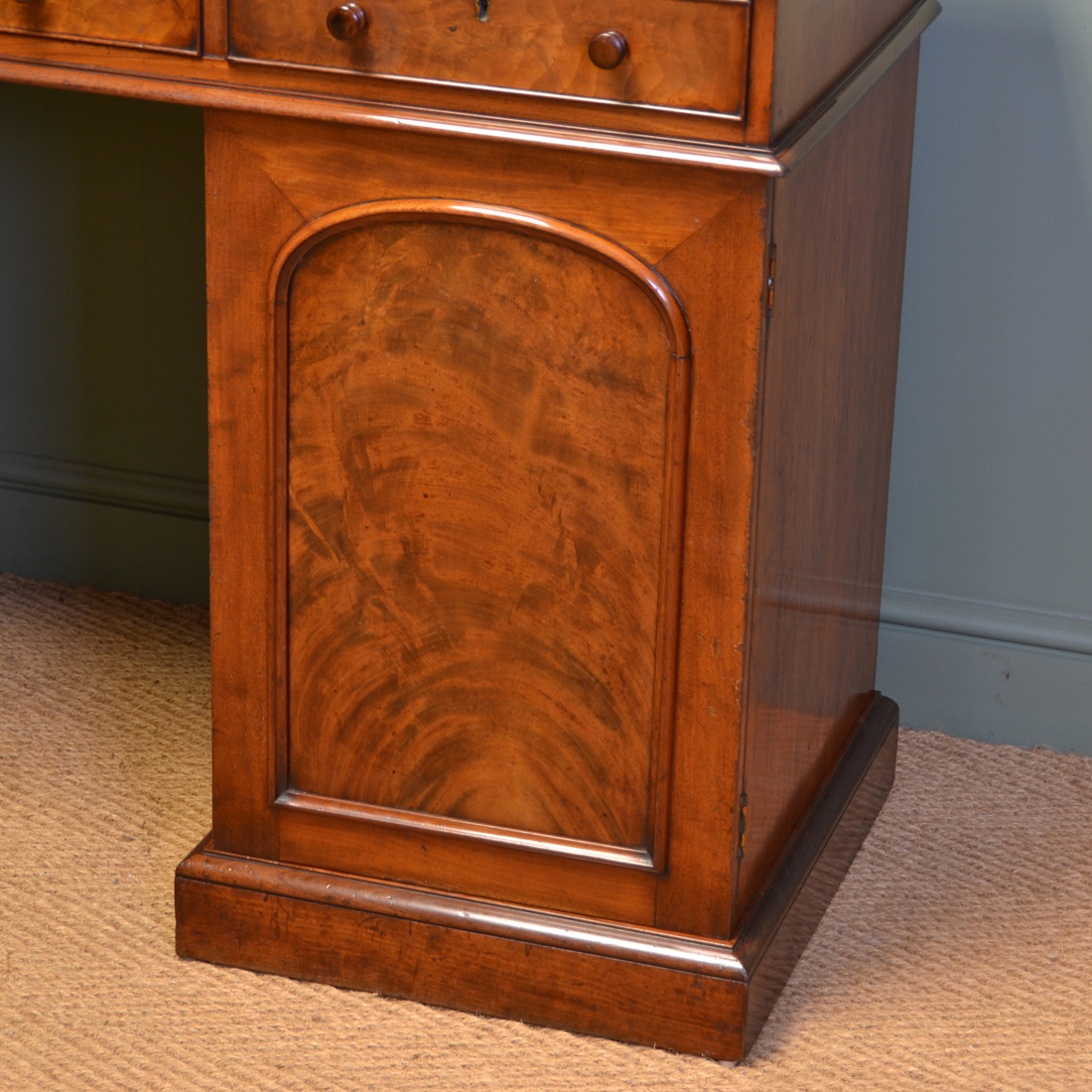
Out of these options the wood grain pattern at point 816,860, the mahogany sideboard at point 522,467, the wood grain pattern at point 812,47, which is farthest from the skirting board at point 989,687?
the wood grain pattern at point 812,47

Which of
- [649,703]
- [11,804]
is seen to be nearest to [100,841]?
[11,804]

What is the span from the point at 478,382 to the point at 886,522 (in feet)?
2.38

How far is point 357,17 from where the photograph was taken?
49.6 inches

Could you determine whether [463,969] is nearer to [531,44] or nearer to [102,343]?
[531,44]

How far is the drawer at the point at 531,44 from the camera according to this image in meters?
1.20

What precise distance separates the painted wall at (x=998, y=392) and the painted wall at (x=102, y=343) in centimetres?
85

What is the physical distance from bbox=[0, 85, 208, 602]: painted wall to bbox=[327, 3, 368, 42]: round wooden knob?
797 millimetres

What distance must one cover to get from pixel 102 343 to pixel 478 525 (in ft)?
3.18

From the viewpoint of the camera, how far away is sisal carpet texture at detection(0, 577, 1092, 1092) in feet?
4.65

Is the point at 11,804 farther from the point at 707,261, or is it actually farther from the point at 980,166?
the point at 980,166

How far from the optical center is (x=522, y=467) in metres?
1.36

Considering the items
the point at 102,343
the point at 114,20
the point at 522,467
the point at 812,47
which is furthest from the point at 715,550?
the point at 102,343

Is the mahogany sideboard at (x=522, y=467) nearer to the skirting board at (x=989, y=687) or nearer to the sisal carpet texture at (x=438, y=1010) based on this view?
the sisal carpet texture at (x=438, y=1010)

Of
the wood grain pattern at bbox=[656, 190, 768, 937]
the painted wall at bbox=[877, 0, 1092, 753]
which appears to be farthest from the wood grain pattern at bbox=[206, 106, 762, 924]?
the painted wall at bbox=[877, 0, 1092, 753]
